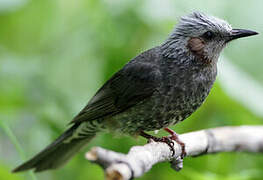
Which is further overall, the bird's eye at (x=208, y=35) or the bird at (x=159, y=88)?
the bird's eye at (x=208, y=35)

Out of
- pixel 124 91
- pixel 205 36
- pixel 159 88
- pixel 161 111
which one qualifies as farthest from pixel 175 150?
pixel 205 36

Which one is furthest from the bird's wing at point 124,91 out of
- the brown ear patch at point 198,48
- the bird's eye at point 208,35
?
the bird's eye at point 208,35

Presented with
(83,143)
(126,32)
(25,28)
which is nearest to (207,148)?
(83,143)

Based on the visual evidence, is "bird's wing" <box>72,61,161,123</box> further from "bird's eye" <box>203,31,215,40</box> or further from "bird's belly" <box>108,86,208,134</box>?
"bird's eye" <box>203,31,215,40</box>

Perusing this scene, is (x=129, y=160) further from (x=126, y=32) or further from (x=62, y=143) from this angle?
(x=126, y=32)

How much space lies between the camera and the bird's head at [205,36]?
4.46 m

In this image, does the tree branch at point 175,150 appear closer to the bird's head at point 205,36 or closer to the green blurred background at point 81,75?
the green blurred background at point 81,75

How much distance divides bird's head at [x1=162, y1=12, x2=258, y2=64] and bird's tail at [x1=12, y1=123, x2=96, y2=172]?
119 centimetres

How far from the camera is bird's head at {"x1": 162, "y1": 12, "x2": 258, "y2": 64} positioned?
176 inches

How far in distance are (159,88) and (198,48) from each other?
0.54 meters

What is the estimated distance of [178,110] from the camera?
14.0ft

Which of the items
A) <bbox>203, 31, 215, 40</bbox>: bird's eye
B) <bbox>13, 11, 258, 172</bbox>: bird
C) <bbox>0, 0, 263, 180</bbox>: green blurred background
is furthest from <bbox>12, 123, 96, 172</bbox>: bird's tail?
<bbox>203, 31, 215, 40</bbox>: bird's eye

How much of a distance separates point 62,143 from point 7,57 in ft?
4.16

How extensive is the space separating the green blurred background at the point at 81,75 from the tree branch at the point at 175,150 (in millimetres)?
245
